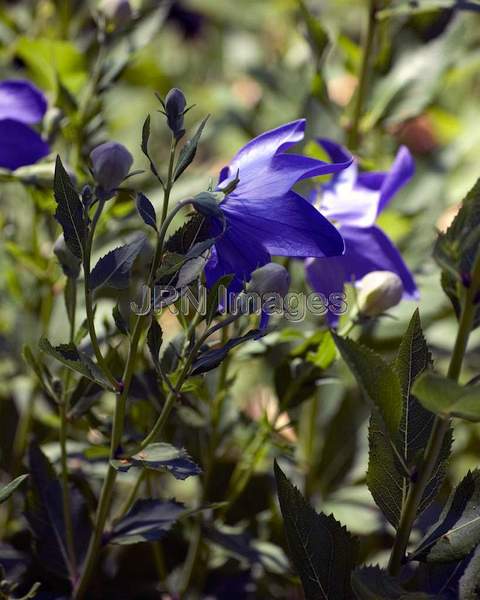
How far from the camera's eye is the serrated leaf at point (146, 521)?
0.58 metres

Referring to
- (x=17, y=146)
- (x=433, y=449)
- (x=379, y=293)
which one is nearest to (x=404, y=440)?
(x=433, y=449)

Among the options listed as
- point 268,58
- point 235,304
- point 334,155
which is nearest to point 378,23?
point 334,155

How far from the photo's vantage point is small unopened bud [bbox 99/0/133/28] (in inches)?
31.3

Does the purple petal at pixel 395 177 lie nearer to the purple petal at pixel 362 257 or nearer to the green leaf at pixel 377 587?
the purple petal at pixel 362 257

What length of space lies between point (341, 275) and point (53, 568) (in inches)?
11.7

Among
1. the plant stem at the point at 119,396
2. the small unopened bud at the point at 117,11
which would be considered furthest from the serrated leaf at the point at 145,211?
the small unopened bud at the point at 117,11

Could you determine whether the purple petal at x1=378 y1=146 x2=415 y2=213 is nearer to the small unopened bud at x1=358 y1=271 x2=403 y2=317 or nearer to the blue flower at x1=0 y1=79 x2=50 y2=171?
the small unopened bud at x1=358 y1=271 x2=403 y2=317

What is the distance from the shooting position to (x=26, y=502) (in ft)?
2.17

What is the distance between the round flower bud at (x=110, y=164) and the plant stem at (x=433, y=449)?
199 millimetres

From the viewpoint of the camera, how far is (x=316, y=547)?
525mm

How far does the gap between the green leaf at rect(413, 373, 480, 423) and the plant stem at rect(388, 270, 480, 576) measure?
29 mm

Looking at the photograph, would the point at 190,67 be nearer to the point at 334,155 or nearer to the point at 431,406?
the point at 334,155

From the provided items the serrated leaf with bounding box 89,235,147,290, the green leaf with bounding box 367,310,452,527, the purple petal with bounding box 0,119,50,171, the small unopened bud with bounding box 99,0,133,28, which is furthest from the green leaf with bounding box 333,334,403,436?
the small unopened bud with bounding box 99,0,133,28

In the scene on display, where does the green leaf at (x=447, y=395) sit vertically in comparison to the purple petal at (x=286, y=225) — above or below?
below
